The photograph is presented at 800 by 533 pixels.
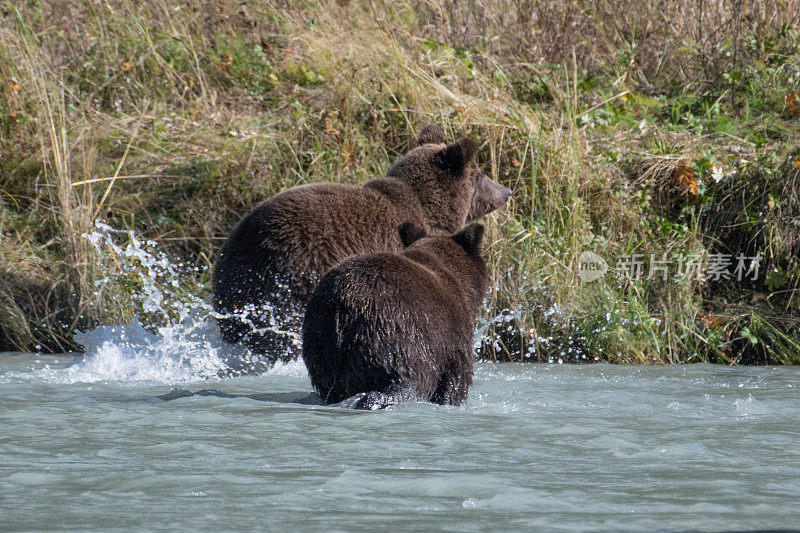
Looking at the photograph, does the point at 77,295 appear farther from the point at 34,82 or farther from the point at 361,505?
the point at 361,505

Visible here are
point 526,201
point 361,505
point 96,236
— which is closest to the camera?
point 361,505

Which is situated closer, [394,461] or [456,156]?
[394,461]

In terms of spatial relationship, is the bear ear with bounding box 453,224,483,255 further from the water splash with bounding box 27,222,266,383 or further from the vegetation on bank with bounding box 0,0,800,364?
the vegetation on bank with bounding box 0,0,800,364

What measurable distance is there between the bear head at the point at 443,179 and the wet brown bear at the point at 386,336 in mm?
2586

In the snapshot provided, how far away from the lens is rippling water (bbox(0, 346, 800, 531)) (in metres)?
3.10

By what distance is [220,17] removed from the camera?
1221 centimetres

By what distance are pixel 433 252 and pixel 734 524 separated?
2969 millimetres

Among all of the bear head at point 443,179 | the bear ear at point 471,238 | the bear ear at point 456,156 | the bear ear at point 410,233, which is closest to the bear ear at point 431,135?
the bear head at point 443,179

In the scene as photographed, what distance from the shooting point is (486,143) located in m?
9.14

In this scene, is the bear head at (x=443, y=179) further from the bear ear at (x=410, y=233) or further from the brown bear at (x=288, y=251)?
the bear ear at (x=410, y=233)

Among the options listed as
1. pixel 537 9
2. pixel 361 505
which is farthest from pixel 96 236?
pixel 537 9

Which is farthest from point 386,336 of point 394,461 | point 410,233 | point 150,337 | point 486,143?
point 486,143

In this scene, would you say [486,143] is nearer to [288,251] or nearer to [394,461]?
[288,251]

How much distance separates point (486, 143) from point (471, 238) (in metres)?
3.46
